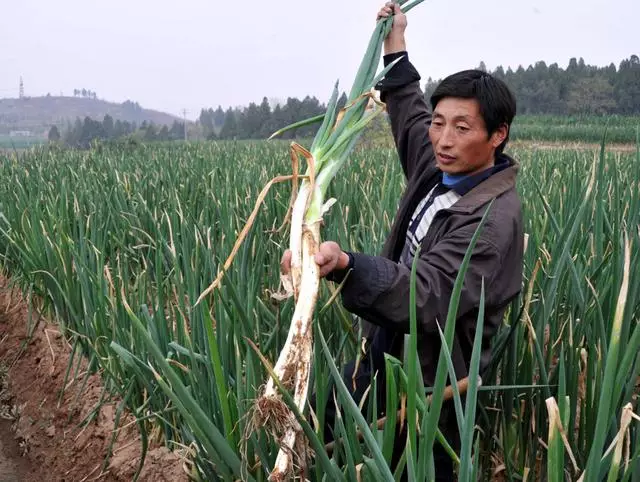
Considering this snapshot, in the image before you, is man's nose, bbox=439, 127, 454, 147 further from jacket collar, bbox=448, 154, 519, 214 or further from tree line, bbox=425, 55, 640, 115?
tree line, bbox=425, 55, 640, 115

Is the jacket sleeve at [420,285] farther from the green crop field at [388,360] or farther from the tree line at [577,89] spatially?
the tree line at [577,89]

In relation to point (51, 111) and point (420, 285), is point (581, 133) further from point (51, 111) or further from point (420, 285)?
point (51, 111)

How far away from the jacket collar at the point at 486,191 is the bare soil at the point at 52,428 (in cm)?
101

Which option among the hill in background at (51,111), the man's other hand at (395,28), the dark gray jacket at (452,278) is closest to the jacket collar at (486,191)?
the dark gray jacket at (452,278)

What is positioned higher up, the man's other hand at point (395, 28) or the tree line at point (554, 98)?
the tree line at point (554, 98)

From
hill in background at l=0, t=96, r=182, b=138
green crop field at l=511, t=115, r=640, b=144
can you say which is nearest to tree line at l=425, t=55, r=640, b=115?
green crop field at l=511, t=115, r=640, b=144

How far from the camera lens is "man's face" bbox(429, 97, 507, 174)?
1388 mm

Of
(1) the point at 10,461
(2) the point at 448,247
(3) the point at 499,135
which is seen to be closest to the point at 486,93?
(3) the point at 499,135

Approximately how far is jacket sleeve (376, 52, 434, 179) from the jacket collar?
42 cm

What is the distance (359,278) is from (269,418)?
278 millimetres

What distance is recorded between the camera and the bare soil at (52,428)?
2053 millimetres

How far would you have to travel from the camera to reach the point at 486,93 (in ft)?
4.54

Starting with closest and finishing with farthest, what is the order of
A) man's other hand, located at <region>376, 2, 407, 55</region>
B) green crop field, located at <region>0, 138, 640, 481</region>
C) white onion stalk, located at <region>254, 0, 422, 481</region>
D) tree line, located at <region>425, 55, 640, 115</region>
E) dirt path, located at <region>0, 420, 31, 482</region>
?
green crop field, located at <region>0, 138, 640, 481</region> → white onion stalk, located at <region>254, 0, 422, 481</region> → man's other hand, located at <region>376, 2, 407, 55</region> → dirt path, located at <region>0, 420, 31, 482</region> → tree line, located at <region>425, 55, 640, 115</region>

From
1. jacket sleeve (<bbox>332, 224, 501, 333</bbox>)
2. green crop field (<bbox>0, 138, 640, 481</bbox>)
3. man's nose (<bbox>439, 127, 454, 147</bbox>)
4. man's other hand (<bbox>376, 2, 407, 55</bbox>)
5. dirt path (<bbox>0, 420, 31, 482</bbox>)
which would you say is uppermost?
man's other hand (<bbox>376, 2, 407, 55</bbox>)
